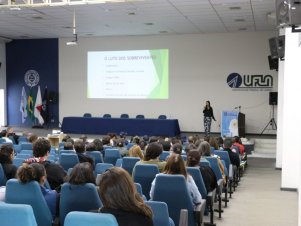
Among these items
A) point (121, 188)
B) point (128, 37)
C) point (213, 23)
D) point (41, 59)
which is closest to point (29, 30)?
point (41, 59)

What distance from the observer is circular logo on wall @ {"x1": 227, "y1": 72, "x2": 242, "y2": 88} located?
1520 centimetres

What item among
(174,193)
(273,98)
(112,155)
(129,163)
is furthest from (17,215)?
(273,98)

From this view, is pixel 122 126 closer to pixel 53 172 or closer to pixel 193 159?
pixel 193 159

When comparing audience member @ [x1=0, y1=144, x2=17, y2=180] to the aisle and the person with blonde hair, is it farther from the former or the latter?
the aisle

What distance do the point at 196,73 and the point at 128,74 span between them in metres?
2.98

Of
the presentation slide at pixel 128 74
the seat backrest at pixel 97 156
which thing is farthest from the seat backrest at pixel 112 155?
the presentation slide at pixel 128 74

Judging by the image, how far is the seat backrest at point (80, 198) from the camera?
3.18 meters

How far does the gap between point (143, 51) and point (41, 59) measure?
5.20 meters

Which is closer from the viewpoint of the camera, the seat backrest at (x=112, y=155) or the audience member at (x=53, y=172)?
the audience member at (x=53, y=172)

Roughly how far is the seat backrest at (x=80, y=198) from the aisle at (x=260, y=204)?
262 cm

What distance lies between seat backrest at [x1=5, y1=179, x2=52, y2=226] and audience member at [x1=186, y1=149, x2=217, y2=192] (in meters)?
2.03

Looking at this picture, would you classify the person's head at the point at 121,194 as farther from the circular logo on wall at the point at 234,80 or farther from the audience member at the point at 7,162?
the circular logo on wall at the point at 234,80

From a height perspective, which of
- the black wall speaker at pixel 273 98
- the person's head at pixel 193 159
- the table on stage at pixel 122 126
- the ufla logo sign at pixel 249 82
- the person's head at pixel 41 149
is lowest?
the table on stage at pixel 122 126

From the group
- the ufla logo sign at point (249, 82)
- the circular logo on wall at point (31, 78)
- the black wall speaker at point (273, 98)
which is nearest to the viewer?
the black wall speaker at point (273, 98)
